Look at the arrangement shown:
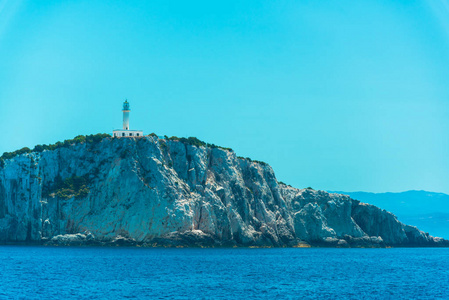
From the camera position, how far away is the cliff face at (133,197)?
104 meters

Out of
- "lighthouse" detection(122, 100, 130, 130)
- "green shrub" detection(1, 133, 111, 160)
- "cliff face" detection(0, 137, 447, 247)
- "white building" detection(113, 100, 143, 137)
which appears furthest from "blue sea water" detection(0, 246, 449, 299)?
"lighthouse" detection(122, 100, 130, 130)

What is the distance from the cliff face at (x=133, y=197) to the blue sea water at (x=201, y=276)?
26.6ft

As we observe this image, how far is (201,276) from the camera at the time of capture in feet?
220

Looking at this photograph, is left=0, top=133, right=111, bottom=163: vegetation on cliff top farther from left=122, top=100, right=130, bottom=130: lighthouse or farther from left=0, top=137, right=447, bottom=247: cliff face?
left=122, top=100, right=130, bottom=130: lighthouse

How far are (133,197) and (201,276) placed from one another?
40402 mm

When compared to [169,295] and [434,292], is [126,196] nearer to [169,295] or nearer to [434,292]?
[169,295]

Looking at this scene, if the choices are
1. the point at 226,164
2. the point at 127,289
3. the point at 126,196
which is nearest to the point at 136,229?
the point at 126,196

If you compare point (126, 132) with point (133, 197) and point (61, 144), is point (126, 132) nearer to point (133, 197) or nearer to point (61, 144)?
point (61, 144)

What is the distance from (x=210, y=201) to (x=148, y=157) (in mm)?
14670

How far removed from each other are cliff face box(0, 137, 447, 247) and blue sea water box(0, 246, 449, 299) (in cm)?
810

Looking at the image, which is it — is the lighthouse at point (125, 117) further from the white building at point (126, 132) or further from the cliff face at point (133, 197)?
the cliff face at point (133, 197)

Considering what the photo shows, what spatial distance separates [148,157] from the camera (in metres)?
108

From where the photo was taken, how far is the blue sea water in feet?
181

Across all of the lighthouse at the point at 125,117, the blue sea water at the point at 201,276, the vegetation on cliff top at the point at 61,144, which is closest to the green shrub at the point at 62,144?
the vegetation on cliff top at the point at 61,144
